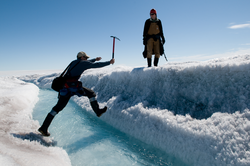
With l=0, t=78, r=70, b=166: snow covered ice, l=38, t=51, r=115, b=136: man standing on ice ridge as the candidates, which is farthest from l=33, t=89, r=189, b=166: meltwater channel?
l=38, t=51, r=115, b=136: man standing on ice ridge

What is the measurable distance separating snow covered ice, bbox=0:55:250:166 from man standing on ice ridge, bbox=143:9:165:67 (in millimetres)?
996

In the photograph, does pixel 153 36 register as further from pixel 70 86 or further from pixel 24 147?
pixel 24 147

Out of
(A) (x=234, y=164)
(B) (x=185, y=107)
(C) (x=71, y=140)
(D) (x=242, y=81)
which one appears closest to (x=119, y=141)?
(C) (x=71, y=140)

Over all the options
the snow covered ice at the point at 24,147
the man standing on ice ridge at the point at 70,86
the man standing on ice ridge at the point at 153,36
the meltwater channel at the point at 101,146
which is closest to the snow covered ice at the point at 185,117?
the snow covered ice at the point at 24,147

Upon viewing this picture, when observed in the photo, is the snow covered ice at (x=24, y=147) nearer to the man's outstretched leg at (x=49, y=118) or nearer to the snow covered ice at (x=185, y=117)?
the snow covered ice at (x=185, y=117)

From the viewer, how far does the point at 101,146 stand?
282cm

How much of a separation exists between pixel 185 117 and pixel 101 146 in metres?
1.86

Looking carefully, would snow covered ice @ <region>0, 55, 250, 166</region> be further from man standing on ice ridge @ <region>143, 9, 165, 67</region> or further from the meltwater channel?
man standing on ice ridge @ <region>143, 9, 165, 67</region>

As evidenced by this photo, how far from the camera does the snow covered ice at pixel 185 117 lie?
1.94 m

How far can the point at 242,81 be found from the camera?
2414 millimetres

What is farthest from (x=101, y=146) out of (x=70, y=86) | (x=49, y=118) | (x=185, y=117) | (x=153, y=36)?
(x=153, y=36)

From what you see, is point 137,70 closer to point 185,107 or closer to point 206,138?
point 185,107

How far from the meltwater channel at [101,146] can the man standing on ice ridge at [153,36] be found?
2905 mm

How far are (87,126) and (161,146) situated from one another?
2241 millimetres
